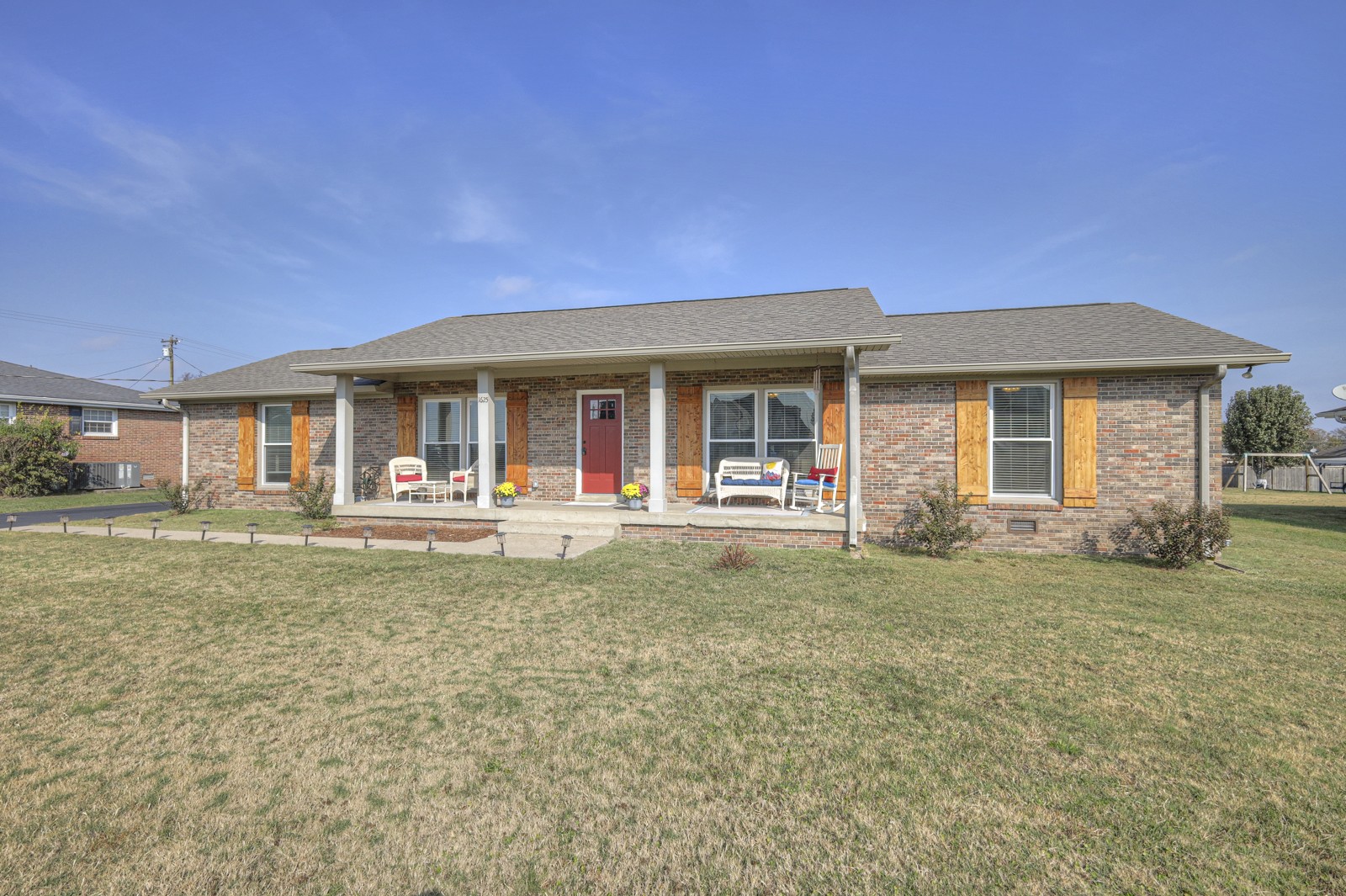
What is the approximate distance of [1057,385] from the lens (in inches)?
381

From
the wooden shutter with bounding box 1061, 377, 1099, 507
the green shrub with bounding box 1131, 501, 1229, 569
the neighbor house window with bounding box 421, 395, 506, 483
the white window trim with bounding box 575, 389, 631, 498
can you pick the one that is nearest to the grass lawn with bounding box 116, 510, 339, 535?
the neighbor house window with bounding box 421, 395, 506, 483

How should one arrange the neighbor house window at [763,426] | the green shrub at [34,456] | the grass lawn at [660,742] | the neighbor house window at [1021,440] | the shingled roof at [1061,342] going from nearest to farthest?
the grass lawn at [660,742] < the shingled roof at [1061,342] < the neighbor house window at [1021,440] < the neighbor house window at [763,426] < the green shrub at [34,456]

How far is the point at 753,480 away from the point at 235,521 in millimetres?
10518

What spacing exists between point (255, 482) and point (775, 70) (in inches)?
570

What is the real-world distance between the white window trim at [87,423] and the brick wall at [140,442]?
0.19ft

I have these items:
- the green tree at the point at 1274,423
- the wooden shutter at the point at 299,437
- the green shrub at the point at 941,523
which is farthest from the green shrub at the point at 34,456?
the green tree at the point at 1274,423

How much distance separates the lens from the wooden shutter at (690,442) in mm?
11133

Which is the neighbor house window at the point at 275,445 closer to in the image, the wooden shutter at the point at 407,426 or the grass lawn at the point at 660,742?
the wooden shutter at the point at 407,426

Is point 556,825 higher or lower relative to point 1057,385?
lower

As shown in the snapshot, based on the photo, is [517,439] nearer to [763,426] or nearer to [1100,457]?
[763,426]

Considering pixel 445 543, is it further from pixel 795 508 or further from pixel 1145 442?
pixel 1145 442

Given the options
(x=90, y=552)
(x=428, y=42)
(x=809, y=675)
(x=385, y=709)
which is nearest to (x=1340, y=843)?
(x=809, y=675)

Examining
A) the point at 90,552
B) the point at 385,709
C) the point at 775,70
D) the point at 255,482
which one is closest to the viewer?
the point at 385,709

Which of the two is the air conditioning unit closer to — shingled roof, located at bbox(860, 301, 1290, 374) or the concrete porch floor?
the concrete porch floor
